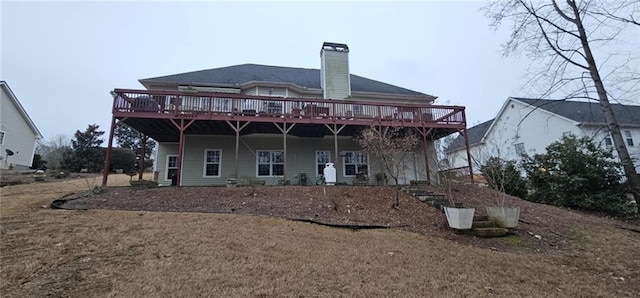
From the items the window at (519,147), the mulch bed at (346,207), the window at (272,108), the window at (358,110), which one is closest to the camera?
the mulch bed at (346,207)

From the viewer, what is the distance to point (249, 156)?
14367 millimetres

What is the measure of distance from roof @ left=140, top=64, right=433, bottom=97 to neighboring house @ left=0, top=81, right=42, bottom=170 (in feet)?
41.7

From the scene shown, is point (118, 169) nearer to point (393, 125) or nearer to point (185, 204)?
point (185, 204)

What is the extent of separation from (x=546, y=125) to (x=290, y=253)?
66.7ft

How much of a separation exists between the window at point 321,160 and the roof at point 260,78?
398 cm

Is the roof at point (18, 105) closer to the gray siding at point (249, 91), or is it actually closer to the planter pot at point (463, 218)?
the gray siding at point (249, 91)

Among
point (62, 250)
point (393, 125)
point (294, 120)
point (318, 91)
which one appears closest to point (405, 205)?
point (393, 125)

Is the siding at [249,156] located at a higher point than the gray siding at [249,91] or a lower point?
lower

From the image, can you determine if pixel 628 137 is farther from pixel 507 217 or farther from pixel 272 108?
pixel 272 108

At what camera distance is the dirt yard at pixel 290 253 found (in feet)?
11.6

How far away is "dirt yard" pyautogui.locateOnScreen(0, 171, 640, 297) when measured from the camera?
3525 mm

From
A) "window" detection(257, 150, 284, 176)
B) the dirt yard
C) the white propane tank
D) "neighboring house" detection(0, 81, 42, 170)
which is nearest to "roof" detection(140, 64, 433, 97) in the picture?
"window" detection(257, 150, 284, 176)

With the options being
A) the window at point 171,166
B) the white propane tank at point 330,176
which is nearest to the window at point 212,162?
the window at point 171,166

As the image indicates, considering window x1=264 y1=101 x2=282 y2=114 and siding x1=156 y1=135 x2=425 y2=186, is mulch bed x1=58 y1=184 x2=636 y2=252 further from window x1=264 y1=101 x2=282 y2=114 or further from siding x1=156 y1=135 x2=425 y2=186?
window x1=264 y1=101 x2=282 y2=114
